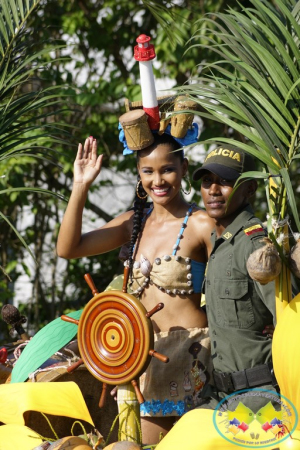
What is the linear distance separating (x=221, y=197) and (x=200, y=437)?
0.90 m

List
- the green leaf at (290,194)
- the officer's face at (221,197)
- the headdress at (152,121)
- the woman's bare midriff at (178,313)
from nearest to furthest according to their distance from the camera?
1. the green leaf at (290,194)
2. the officer's face at (221,197)
3. the headdress at (152,121)
4. the woman's bare midriff at (178,313)

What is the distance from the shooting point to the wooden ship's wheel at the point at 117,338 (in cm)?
267

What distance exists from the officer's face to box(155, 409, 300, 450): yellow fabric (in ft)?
2.43

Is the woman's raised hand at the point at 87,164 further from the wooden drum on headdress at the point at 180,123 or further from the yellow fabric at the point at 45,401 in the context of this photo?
the yellow fabric at the point at 45,401

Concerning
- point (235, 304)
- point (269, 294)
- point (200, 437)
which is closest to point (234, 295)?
point (235, 304)

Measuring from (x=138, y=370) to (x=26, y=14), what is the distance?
2.15 meters

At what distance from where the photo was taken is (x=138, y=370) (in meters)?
2.68

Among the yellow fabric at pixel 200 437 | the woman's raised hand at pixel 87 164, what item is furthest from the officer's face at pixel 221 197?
the yellow fabric at pixel 200 437

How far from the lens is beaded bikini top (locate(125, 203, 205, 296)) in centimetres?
300

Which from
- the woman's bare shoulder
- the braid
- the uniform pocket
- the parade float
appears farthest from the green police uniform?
the braid

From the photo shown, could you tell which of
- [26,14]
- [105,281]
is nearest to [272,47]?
[26,14]

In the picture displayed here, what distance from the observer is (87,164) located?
315cm

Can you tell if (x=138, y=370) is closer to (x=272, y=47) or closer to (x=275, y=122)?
(x=275, y=122)

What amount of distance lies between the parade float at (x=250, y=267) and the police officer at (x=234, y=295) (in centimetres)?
16
